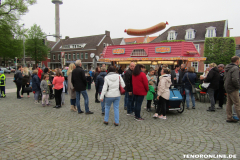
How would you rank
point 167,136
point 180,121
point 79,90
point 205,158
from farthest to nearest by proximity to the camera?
point 79,90 → point 180,121 → point 167,136 → point 205,158

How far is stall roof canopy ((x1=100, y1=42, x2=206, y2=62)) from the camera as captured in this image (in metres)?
12.1

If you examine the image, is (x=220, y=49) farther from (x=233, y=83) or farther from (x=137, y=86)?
(x=137, y=86)

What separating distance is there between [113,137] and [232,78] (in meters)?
3.84

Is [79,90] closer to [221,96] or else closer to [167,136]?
[167,136]

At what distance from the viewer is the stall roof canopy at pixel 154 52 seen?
1214 centimetres

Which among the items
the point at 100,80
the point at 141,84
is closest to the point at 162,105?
the point at 141,84

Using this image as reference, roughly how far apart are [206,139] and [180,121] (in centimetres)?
140

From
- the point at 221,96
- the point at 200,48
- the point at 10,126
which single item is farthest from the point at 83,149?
the point at 200,48

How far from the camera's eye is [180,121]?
5.44 m

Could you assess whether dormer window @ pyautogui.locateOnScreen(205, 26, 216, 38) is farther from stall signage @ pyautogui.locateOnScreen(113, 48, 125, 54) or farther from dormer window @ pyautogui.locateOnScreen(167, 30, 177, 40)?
stall signage @ pyautogui.locateOnScreen(113, 48, 125, 54)

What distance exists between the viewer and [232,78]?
5.01m

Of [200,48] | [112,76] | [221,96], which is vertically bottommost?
[221,96]

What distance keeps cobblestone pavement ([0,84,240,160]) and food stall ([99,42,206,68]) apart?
22.3ft

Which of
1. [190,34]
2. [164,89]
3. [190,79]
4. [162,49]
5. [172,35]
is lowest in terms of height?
[164,89]
